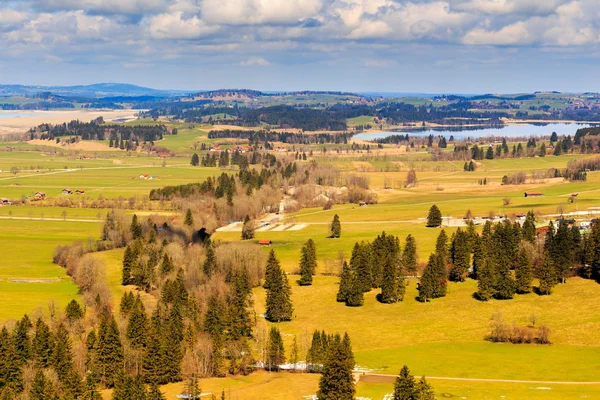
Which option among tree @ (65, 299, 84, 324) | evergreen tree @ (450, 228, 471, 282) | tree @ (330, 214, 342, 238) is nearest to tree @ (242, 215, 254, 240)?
tree @ (330, 214, 342, 238)

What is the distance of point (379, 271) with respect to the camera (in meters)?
105

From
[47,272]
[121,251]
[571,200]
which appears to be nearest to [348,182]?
[571,200]

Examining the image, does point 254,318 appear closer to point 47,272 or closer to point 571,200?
point 47,272

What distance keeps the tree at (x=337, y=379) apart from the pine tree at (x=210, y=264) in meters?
40.8

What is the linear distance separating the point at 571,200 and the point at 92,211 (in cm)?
9653

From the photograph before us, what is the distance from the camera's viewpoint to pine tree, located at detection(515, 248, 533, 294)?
9769 centimetres

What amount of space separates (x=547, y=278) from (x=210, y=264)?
1669 inches

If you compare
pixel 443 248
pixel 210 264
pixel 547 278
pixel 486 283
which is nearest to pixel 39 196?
pixel 210 264

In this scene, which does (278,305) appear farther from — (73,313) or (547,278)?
(547,278)

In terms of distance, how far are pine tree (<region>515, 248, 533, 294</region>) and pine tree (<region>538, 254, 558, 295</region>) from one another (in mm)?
1417

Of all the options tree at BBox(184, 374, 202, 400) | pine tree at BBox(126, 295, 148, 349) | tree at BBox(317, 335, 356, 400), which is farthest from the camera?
pine tree at BBox(126, 295, 148, 349)

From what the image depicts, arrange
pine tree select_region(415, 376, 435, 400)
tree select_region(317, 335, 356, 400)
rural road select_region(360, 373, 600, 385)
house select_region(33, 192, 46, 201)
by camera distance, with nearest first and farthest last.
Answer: pine tree select_region(415, 376, 435, 400), tree select_region(317, 335, 356, 400), rural road select_region(360, 373, 600, 385), house select_region(33, 192, 46, 201)

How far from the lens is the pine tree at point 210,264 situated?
4038 inches

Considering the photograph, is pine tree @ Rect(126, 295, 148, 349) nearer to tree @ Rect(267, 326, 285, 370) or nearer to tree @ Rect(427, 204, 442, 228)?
tree @ Rect(267, 326, 285, 370)
